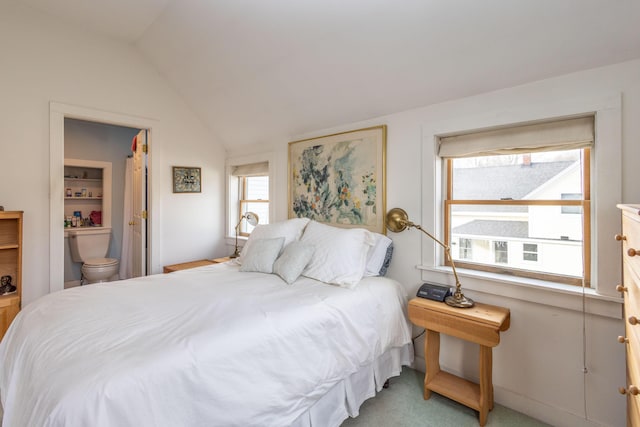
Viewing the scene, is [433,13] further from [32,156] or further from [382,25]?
[32,156]

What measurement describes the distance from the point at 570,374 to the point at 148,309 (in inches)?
96.8

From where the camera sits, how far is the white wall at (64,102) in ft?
8.78

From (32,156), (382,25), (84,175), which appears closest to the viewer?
(382,25)

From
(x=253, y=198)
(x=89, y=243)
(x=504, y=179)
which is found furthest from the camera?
(x=89, y=243)

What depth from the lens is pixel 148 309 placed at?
1623 mm

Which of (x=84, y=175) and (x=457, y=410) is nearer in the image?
(x=457, y=410)

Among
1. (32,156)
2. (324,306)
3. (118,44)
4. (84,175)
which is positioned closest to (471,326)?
(324,306)

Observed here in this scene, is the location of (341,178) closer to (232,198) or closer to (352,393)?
(352,393)

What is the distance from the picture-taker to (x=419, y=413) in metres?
1.94

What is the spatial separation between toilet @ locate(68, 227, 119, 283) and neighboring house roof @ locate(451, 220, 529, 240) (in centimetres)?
417

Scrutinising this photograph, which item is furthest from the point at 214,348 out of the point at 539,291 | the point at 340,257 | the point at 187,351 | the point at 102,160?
the point at 102,160

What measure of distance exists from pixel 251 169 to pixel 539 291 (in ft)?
10.7

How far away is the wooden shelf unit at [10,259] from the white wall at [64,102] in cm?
12

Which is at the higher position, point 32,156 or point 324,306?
point 32,156
